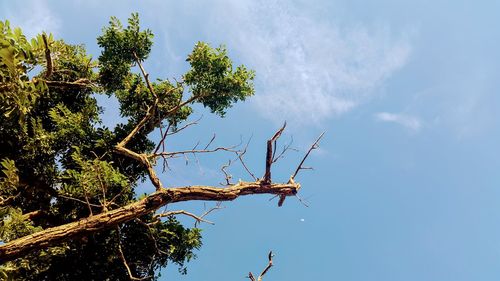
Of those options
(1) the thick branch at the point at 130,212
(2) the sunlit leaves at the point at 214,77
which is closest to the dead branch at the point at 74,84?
(2) the sunlit leaves at the point at 214,77

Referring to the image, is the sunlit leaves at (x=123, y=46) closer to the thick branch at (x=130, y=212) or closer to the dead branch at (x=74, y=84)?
the dead branch at (x=74, y=84)

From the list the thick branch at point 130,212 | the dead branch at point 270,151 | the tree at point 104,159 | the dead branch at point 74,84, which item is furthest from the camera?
the dead branch at point 74,84

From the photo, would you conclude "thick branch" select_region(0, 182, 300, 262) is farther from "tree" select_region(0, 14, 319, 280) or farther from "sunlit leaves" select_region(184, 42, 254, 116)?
"sunlit leaves" select_region(184, 42, 254, 116)

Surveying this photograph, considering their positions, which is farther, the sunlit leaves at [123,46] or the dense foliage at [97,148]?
the sunlit leaves at [123,46]

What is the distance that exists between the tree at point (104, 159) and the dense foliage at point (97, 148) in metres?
0.03

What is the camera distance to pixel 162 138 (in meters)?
9.23

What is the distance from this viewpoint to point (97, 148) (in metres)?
11.6

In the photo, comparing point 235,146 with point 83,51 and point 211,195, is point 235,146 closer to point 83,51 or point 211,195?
point 211,195

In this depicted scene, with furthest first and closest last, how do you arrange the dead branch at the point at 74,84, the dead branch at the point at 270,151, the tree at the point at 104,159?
1. the dead branch at the point at 74,84
2. the tree at the point at 104,159
3. the dead branch at the point at 270,151

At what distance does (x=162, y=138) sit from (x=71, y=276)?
4495mm

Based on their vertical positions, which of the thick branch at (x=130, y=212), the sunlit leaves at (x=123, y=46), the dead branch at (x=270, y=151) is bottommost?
the thick branch at (x=130, y=212)

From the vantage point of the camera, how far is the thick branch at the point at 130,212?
18.9 ft

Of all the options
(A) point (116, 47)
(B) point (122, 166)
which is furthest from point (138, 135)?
(A) point (116, 47)

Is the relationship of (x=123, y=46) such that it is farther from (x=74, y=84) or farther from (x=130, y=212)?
(x=130, y=212)
